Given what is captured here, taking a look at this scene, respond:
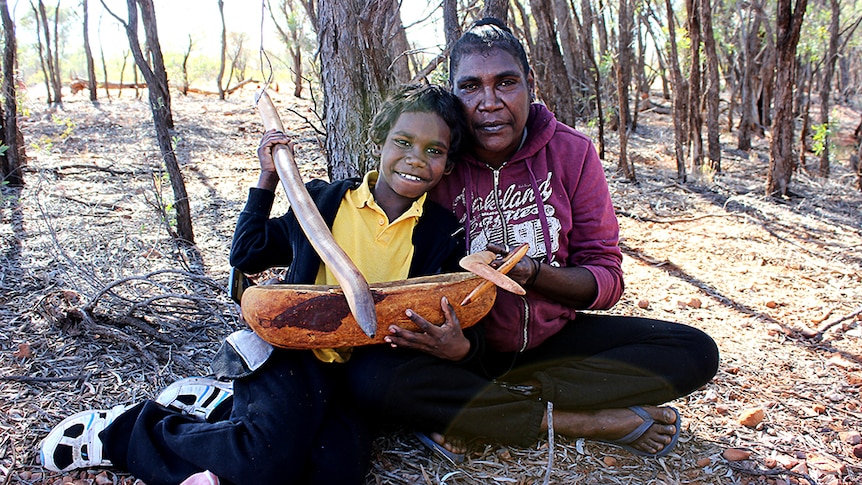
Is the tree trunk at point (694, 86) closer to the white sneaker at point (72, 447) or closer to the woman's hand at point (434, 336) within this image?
the woman's hand at point (434, 336)

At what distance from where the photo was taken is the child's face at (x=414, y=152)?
1884mm

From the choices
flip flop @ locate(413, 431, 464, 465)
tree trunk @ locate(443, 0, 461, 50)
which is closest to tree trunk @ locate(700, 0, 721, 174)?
tree trunk @ locate(443, 0, 461, 50)

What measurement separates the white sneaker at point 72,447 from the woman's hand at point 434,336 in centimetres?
87

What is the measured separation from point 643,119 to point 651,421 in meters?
11.0

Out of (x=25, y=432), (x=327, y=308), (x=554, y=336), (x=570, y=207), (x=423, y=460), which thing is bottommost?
(x=423, y=460)

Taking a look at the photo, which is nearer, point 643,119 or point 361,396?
point 361,396

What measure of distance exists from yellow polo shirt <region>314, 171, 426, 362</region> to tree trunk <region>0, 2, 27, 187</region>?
13.6ft

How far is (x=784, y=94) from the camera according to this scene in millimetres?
5539

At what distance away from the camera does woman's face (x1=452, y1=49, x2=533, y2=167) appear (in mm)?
1951

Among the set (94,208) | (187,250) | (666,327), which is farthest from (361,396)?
(94,208)

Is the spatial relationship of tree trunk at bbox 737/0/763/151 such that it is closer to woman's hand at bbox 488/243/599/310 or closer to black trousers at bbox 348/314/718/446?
black trousers at bbox 348/314/718/446

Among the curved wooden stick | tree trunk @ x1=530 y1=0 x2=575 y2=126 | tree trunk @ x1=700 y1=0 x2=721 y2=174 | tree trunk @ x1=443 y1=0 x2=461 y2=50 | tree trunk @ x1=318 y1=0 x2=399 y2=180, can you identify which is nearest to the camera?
the curved wooden stick

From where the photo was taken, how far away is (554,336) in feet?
6.82

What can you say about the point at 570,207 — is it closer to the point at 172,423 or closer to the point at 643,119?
the point at 172,423
